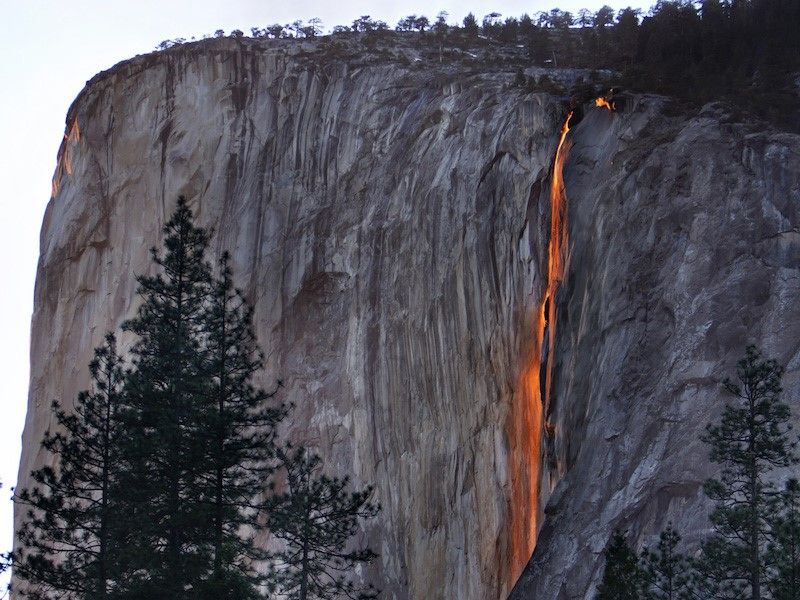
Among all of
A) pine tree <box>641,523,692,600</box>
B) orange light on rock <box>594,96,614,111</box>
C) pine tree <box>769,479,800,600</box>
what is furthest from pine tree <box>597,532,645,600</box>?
orange light on rock <box>594,96,614,111</box>

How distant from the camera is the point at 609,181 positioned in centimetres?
4875

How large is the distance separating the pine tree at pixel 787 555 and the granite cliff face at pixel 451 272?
7.75m

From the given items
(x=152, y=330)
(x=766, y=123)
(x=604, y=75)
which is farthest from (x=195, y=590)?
(x=604, y=75)

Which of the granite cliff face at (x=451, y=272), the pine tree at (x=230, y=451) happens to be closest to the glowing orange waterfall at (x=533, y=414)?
the granite cliff face at (x=451, y=272)

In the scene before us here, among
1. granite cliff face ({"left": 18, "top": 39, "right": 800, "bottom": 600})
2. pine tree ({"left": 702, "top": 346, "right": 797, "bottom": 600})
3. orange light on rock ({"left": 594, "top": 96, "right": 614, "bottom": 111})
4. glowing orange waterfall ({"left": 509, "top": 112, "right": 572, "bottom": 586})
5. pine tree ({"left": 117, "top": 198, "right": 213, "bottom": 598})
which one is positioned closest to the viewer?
pine tree ({"left": 117, "top": 198, "right": 213, "bottom": 598})

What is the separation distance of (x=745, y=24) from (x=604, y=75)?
5756 millimetres

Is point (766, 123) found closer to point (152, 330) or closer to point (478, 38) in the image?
point (478, 38)

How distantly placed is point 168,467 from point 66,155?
4067cm

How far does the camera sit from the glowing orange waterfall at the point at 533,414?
157ft

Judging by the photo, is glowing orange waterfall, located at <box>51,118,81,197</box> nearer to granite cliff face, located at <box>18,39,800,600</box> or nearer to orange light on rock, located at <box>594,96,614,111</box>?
granite cliff face, located at <box>18,39,800,600</box>

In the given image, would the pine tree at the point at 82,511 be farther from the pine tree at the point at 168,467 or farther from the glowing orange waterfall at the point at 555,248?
the glowing orange waterfall at the point at 555,248

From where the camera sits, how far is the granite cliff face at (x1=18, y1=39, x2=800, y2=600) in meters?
42.4

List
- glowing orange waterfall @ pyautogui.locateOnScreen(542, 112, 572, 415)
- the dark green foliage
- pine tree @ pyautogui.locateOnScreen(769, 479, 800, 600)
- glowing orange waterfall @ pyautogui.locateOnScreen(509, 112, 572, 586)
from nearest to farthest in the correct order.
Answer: pine tree @ pyautogui.locateOnScreen(769, 479, 800, 600) < glowing orange waterfall @ pyautogui.locateOnScreen(509, 112, 572, 586) < glowing orange waterfall @ pyautogui.locateOnScreen(542, 112, 572, 415) < the dark green foliage

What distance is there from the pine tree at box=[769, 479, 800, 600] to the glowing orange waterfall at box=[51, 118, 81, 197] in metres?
42.5
